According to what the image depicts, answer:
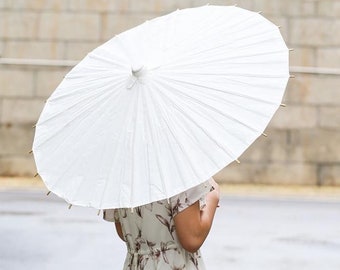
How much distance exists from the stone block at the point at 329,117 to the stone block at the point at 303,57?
0.79 m

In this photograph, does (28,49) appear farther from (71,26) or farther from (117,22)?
(117,22)

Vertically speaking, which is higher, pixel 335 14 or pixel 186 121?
pixel 335 14

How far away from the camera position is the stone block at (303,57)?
1197 cm

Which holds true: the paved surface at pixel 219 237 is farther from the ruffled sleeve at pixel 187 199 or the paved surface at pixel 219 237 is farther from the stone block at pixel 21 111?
the ruffled sleeve at pixel 187 199

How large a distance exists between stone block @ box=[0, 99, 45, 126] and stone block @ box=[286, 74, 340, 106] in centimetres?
416

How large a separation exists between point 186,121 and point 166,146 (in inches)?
4.3

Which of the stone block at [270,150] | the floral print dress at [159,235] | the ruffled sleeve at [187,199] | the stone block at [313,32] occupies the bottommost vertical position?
the stone block at [270,150]

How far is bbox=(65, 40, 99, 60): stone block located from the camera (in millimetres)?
12180

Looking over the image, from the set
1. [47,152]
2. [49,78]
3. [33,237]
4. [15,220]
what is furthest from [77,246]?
[49,78]

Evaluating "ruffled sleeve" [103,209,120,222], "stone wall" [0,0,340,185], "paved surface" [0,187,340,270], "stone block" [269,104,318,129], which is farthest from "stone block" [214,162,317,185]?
"ruffled sleeve" [103,209,120,222]

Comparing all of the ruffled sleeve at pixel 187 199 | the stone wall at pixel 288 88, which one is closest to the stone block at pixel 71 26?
the stone wall at pixel 288 88

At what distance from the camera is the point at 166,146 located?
2348 mm

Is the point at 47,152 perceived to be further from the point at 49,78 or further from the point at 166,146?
the point at 49,78

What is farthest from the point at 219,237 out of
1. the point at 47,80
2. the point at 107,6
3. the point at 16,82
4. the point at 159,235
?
the point at 16,82
